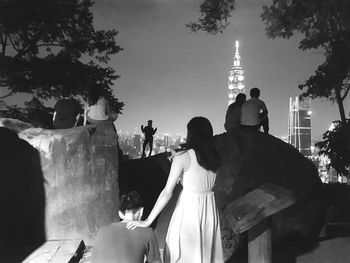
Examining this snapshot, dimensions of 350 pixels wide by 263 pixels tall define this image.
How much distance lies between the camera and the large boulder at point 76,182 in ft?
14.4

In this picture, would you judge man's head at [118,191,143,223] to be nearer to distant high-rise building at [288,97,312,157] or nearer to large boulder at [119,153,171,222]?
large boulder at [119,153,171,222]

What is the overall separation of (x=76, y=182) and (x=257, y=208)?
2399 mm

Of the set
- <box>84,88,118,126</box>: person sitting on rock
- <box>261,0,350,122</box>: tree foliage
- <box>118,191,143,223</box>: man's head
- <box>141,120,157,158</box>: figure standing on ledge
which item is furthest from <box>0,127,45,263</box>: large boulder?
<box>141,120,157,158</box>: figure standing on ledge

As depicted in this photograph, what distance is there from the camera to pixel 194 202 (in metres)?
2.47

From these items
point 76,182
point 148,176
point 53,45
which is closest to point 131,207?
point 76,182

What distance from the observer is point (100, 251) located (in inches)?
85.3

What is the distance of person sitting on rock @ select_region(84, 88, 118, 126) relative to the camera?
562 centimetres

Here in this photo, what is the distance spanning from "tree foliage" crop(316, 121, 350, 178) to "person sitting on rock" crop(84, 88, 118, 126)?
5907 mm

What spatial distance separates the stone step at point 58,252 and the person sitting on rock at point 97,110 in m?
1.94

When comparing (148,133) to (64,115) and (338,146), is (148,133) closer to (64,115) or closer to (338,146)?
(338,146)

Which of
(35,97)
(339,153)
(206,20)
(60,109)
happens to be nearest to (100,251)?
(60,109)

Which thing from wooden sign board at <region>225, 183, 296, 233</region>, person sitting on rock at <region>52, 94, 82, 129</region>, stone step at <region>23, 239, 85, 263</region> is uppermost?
person sitting on rock at <region>52, 94, 82, 129</region>

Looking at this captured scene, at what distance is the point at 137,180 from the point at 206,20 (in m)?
3.68

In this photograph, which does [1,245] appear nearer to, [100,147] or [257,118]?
[100,147]
